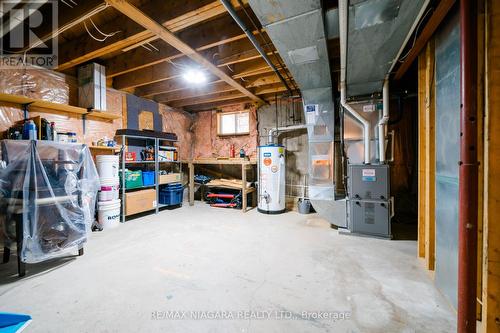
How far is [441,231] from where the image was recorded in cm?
160

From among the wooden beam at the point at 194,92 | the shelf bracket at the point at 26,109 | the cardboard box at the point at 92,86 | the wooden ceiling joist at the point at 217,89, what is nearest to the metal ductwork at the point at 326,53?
the wooden ceiling joist at the point at 217,89

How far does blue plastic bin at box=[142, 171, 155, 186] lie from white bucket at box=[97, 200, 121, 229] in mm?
688

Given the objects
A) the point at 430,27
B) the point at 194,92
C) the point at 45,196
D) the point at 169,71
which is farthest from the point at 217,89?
the point at 430,27

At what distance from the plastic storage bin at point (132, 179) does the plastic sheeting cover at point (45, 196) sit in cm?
137

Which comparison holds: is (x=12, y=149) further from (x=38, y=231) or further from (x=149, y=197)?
(x=149, y=197)

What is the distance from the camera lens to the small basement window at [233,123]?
5.03 m

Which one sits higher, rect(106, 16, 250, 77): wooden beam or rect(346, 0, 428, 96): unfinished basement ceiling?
rect(106, 16, 250, 77): wooden beam

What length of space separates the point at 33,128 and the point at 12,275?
1.62 metres

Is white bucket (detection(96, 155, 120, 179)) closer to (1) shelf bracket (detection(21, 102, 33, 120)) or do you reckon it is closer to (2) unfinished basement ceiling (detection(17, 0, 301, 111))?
(1) shelf bracket (detection(21, 102, 33, 120))

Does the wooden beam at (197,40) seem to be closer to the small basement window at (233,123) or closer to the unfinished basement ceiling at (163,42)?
the unfinished basement ceiling at (163,42)

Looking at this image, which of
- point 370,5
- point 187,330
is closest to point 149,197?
point 187,330

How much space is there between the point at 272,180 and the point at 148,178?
240 centimetres

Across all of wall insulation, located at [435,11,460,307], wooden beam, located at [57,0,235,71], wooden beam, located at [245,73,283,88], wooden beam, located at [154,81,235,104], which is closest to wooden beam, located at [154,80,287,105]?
wooden beam, located at [154,81,235,104]

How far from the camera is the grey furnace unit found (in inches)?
107
